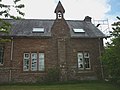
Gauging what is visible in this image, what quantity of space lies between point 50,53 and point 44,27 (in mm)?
4492

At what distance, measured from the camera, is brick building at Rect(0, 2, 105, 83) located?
2364 cm

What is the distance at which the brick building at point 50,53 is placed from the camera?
23641 mm

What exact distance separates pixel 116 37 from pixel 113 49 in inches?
45.1

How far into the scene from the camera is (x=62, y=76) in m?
23.5

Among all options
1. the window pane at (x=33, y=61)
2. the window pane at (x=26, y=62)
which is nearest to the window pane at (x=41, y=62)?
the window pane at (x=33, y=61)

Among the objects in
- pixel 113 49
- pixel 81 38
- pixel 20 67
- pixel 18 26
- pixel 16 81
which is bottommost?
pixel 16 81

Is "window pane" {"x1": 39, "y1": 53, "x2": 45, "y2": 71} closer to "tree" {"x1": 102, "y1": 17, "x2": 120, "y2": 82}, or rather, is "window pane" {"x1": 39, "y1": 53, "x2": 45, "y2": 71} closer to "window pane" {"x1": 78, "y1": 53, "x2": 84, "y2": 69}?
"window pane" {"x1": 78, "y1": 53, "x2": 84, "y2": 69}

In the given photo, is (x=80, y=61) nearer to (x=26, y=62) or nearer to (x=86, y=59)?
(x=86, y=59)

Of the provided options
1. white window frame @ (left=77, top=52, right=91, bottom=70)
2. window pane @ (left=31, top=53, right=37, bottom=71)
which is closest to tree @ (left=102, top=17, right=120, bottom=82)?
white window frame @ (left=77, top=52, right=91, bottom=70)

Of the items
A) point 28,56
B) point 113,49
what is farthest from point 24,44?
point 113,49

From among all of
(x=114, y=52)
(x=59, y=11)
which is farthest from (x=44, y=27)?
(x=114, y=52)

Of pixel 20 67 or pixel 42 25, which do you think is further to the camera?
pixel 42 25

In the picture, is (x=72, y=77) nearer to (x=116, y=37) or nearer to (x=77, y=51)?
(x=77, y=51)

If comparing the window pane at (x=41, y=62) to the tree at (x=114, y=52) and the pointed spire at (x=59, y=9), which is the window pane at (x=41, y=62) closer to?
the pointed spire at (x=59, y=9)
